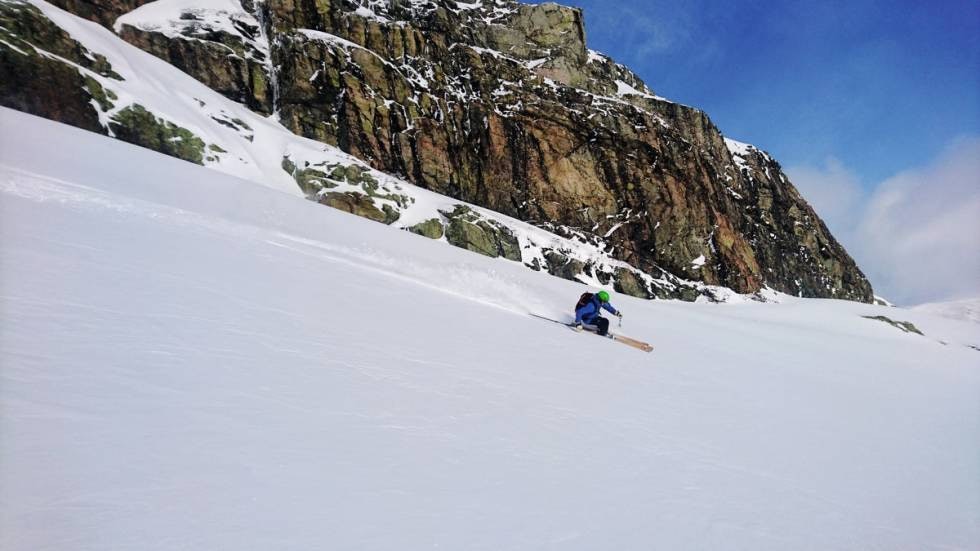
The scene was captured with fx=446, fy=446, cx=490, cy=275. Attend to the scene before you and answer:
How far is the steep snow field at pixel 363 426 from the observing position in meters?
1.99

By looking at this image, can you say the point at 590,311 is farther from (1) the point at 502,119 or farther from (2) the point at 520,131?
(1) the point at 502,119

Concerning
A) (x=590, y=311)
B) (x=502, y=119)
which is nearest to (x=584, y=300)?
(x=590, y=311)

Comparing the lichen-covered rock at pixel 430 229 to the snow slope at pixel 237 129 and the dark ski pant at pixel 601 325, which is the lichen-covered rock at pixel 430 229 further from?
the dark ski pant at pixel 601 325

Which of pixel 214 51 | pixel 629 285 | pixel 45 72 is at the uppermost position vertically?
pixel 214 51

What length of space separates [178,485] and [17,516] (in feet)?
1.65

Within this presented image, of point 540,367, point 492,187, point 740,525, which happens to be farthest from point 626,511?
point 492,187

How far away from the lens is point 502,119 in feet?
174

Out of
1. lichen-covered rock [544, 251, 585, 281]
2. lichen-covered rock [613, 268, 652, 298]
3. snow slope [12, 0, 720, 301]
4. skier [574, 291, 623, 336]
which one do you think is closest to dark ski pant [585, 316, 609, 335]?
skier [574, 291, 623, 336]

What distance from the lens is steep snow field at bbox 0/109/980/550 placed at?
78.3 inches

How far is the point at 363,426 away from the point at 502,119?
176ft

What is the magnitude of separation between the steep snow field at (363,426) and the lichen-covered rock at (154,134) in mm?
23301

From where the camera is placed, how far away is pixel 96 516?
1670 millimetres

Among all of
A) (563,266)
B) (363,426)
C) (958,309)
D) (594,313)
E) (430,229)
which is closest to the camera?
(363,426)

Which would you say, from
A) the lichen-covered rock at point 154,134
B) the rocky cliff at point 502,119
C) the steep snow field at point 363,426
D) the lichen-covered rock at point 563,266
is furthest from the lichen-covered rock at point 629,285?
the lichen-covered rock at point 154,134
